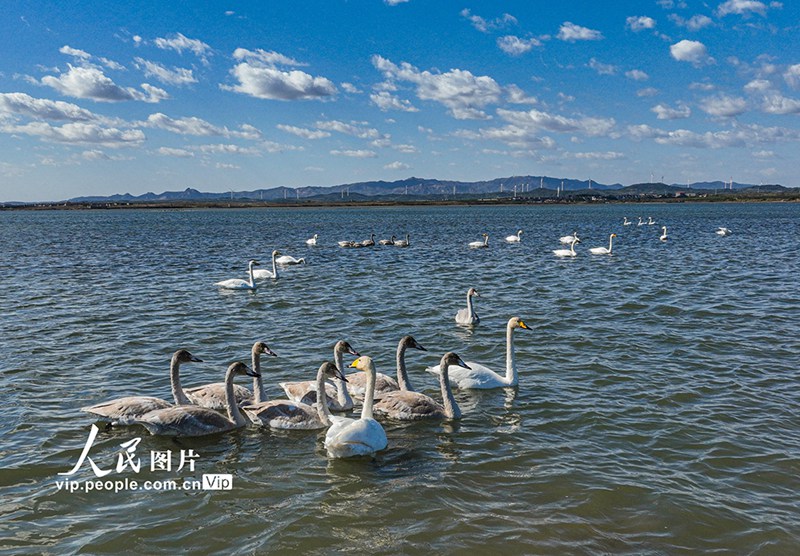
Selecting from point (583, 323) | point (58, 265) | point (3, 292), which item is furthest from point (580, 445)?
point (58, 265)

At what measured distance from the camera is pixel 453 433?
1001 centimetres

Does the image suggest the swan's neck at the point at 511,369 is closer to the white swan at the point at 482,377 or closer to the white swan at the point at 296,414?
the white swan at the point at 482,377

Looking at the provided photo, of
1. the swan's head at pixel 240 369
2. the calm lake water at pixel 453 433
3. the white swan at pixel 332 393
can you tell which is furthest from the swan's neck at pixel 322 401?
the swan's head at pixel 240 369

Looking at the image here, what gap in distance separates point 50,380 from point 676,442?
11318 millimetres

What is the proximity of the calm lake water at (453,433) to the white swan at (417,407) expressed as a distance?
0.25m

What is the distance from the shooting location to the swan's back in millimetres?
9516

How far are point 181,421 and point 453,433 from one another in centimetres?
419

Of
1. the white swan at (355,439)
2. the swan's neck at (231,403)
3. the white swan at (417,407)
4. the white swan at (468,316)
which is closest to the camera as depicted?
the white swan at (355,439)

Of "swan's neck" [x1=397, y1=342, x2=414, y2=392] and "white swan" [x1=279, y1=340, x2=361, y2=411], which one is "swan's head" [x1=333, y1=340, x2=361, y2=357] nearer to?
"white swan" [x1=279, y1=340, x2=361, y2=411]

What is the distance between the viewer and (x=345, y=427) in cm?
890

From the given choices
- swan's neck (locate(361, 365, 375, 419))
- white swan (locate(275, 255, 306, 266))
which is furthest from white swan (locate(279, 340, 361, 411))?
white swan (locate(275, 255, 306, 266))

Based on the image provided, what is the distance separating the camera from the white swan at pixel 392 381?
11.6 metres

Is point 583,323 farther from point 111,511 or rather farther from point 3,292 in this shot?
point 3,292

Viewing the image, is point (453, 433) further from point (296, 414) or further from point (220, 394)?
point (220, 394)
